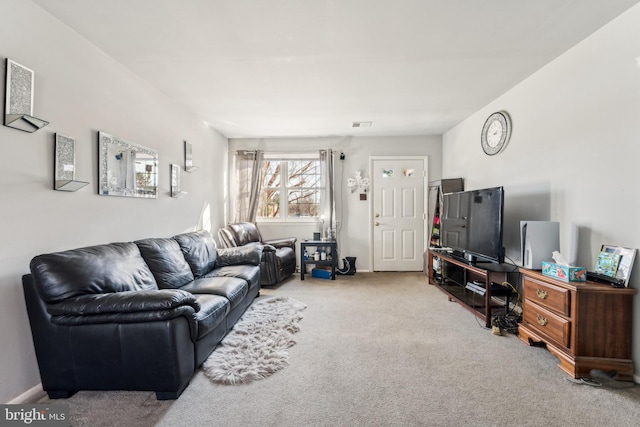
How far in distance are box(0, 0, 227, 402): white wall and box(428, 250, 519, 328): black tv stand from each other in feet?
11.3

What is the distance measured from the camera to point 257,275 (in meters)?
3.50

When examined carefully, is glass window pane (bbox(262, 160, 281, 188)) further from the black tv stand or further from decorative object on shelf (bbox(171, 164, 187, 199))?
the black tv stand

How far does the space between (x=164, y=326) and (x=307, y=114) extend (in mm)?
3147

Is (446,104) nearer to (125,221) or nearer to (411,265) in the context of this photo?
(411,265)

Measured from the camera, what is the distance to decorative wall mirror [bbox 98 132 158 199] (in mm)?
2356

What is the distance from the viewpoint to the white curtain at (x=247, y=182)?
5152mm

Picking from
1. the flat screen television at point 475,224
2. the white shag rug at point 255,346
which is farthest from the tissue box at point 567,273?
the white shag rug at point 255,346

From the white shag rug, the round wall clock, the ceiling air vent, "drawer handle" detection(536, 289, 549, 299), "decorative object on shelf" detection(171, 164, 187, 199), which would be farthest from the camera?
the ceiling air vent

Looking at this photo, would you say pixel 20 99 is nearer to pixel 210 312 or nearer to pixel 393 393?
pixel 210 312

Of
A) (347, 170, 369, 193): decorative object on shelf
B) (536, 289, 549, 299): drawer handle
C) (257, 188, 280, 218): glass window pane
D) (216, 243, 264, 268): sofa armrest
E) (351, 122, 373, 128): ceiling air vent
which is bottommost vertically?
(536, 289, 549, 299): drawer handle

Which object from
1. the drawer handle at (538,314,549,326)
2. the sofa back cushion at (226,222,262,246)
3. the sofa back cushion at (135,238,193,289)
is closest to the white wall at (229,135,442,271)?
the sofa back cushion at (226,222,262,246)

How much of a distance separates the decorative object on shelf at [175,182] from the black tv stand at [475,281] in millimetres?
3434

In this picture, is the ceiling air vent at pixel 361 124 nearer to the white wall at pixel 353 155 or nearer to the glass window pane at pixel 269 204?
the white wall at pixel 353 155

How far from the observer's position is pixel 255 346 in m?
2.38
